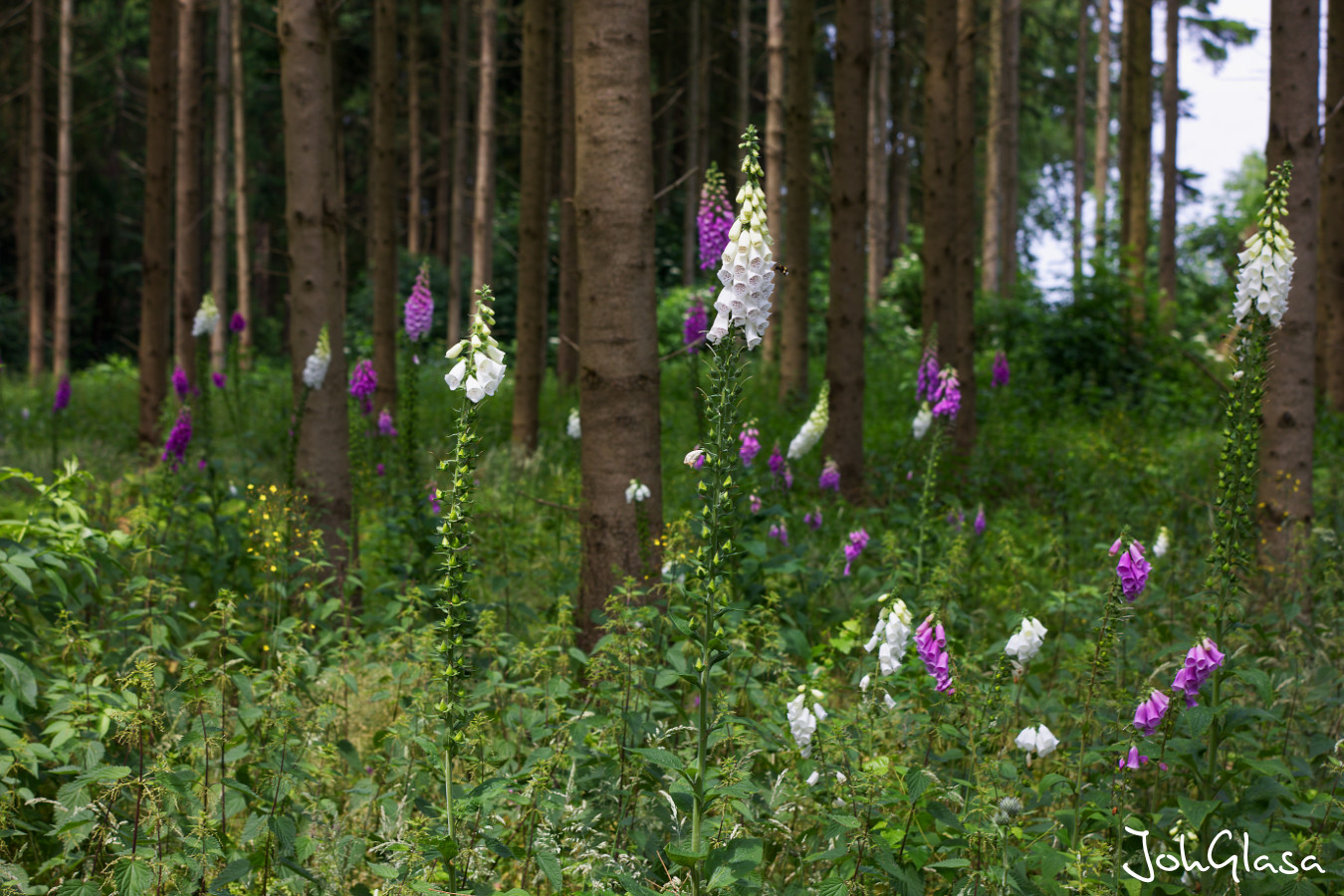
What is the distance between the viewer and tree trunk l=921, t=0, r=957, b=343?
351 inches

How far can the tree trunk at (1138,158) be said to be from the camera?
1471 centimetres

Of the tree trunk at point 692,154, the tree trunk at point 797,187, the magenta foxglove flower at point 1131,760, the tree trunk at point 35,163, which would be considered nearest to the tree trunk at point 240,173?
the tree trunk at point 35,163

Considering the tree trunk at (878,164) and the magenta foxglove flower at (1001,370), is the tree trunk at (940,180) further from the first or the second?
the tree trunk at (878,164)

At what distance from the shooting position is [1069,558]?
6203 millimetres

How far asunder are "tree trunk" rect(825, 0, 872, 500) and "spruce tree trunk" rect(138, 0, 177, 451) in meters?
6.91

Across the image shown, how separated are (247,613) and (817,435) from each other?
10.1 feet

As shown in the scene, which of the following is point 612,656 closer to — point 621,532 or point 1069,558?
point 621,532

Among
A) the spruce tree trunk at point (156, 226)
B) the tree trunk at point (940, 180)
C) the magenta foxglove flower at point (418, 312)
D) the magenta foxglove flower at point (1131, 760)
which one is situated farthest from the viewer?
the spruce tree trunk at point (156, 226)

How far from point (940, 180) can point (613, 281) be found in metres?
5.86

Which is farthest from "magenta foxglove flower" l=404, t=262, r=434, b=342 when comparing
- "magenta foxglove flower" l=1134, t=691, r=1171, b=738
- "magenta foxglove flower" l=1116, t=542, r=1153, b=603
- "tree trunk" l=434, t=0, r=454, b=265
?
"tree trunk" l=434, t=0, r=454, b=265

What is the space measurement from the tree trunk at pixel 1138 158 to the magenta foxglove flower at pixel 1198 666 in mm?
12926

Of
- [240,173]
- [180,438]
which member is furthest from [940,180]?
[240,173]

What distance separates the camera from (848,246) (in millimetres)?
8492

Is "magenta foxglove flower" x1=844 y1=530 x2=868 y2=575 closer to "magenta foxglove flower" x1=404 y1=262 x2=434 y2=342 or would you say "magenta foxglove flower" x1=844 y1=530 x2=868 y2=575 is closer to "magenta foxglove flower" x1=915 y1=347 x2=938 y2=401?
"magenta foxglove flower" x1=915 y1=347 x2=938 y2=401
